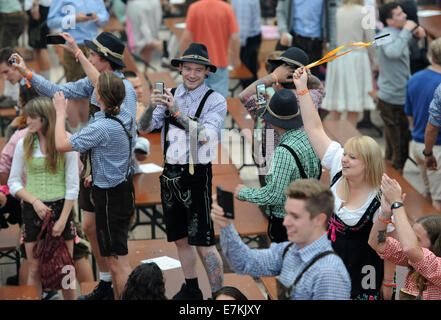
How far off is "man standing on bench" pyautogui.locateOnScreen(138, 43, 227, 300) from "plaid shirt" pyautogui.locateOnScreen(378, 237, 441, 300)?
1175 mm

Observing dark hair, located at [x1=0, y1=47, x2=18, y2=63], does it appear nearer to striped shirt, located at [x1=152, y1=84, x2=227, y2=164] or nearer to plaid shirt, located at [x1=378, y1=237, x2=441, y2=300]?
striped shirt, located at [x1=152, y1=84, x2=227, y2=164]

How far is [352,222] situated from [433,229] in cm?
53

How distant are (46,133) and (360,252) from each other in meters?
2.43

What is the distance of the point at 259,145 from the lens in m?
6.48

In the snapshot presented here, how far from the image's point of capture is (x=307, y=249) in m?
3.35

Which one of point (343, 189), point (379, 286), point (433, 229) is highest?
point (343, 189)

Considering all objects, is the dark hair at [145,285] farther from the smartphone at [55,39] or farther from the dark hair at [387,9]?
the dark hair at [387,9]

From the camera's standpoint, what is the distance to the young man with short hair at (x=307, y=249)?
328cm

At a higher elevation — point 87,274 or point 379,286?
point 379,286

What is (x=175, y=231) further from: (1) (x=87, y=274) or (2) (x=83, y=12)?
(2) (x=83, y=12)

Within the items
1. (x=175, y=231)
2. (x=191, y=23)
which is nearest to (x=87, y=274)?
(x=175, y=231)

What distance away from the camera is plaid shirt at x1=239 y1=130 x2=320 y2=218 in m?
4.58

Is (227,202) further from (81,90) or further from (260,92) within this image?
(81,90)
